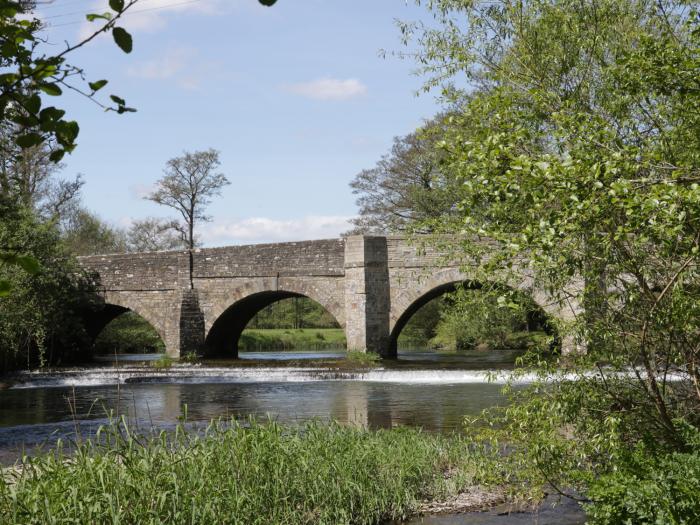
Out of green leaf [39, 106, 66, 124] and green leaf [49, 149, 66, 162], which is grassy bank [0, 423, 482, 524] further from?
green leaf [39, 106, 66, 124]

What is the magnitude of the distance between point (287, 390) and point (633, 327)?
11.6 m

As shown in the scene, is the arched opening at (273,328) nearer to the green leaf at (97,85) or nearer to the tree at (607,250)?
the tree at (607,250)

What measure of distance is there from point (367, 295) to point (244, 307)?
5.90 meters

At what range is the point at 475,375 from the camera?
1777 cm

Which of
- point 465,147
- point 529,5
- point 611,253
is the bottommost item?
point 611,253

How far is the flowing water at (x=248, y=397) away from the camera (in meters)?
11.2

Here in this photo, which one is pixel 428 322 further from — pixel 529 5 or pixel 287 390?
pixel 529 5

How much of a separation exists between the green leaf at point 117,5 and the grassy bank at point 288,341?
114 ft

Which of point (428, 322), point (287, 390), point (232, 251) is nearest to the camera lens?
point (287, 390)

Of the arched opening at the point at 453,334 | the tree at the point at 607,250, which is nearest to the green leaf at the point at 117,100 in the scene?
the tree at the point at 607,250

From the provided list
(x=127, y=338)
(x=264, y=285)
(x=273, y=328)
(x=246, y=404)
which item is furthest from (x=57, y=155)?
(x=273, y=328)

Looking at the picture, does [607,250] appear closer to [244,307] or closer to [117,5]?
[117,5]

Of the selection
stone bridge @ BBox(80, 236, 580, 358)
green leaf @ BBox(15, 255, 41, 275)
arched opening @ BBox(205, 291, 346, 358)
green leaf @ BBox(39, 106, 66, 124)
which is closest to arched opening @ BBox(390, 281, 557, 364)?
stone bridge @ BBox(80, 236, 580, 358)

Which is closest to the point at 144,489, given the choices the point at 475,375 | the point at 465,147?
the point at 465,147
